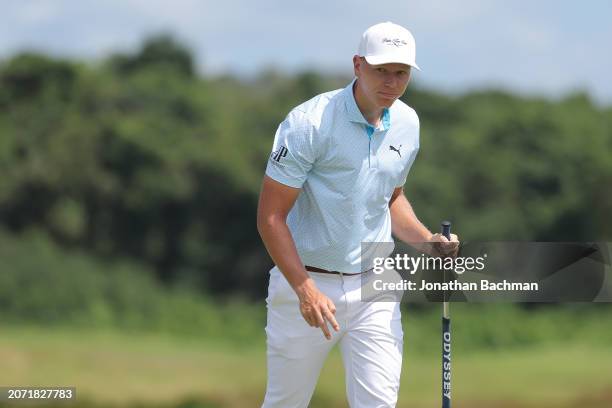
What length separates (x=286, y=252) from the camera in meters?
5.45

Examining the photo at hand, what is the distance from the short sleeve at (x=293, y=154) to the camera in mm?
5414

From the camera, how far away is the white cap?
5.29m

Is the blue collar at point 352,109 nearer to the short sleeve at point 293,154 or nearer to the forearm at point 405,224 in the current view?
the short sleeve at point 293,154

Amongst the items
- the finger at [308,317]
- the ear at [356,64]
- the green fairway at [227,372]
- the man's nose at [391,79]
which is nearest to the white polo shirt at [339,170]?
the ear at [356,64]

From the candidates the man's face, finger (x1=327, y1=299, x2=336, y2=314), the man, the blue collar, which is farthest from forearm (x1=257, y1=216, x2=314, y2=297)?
the man's face

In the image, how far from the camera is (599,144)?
35.2 meters

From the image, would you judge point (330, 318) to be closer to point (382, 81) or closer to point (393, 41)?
point (382, 81)

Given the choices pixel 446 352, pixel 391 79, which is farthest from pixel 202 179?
pixel 391 79

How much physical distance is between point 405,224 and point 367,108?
31.6 inches

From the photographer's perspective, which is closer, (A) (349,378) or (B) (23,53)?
(A) (349,378)

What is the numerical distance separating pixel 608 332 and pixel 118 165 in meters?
15.0

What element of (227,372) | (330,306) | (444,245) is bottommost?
(330,306)

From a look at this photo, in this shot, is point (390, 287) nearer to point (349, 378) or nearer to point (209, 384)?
point (349, 378)

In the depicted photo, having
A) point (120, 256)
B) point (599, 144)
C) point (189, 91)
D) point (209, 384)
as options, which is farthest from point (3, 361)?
point (599, 144)
